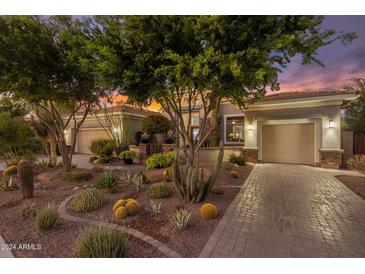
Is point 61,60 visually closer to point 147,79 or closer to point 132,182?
point 147,79

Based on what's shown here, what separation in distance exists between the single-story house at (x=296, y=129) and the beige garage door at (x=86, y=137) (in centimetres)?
1134

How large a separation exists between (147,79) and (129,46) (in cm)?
81

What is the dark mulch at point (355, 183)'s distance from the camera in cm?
550

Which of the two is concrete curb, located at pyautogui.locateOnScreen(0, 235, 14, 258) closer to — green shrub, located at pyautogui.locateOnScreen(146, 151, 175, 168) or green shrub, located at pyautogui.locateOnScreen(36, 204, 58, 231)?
green shrub, located at pyautogui.locateOnScreen(36, 204, 58, 231)

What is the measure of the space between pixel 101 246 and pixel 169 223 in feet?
4.61

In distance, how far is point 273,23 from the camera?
134 inches

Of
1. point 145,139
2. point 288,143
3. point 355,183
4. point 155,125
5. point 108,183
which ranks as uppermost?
point 155,125

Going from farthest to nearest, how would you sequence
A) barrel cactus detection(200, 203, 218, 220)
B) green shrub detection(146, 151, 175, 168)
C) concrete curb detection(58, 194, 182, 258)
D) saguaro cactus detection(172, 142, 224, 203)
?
green shrub detection(146, 151, 175, 168) → saguaro cactus detection(172, 142, 224, 203) → barrel cactus detection(200, 203, 218, 220) → concrete curb detection(58, 194, 182, 258)

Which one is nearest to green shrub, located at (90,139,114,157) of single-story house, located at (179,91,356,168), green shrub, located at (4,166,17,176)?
green shrub, located at (4,166,17,176)

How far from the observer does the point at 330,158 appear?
30.5ft

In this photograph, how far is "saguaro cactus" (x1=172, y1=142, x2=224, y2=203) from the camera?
436 centimetres

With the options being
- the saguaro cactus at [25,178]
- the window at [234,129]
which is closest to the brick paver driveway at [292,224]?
the saguaro cactus at [25,178]

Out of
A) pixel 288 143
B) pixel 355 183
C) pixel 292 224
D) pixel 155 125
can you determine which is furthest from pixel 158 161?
pixel 288 143

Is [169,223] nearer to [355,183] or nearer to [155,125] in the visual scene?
[355,183]
